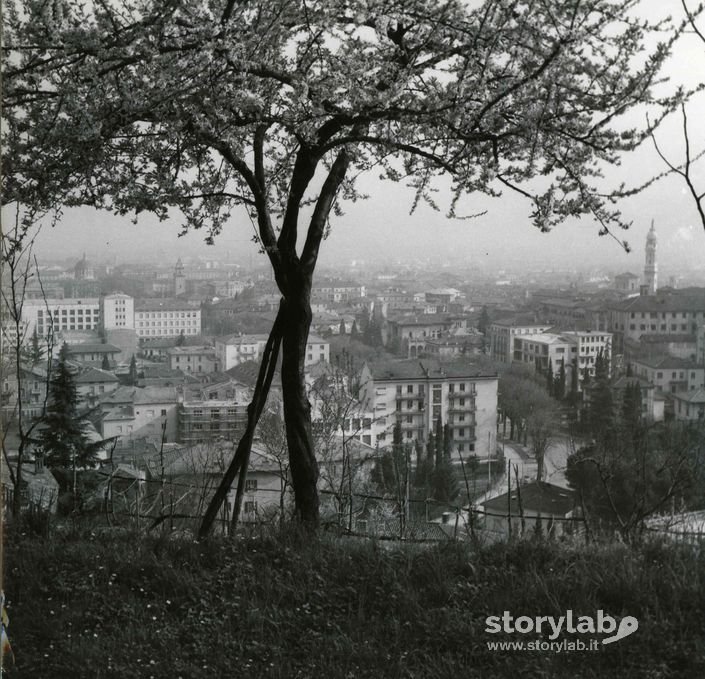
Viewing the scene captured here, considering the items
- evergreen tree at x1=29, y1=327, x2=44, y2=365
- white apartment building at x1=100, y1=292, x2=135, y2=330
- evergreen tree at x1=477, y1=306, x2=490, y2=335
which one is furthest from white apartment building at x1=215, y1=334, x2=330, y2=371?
evergreen tree at x1=29, y1=327, x2=44, y2=365

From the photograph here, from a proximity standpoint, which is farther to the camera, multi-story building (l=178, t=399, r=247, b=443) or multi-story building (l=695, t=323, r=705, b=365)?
multi-story building (l=178, t=399, r=247, b=443)

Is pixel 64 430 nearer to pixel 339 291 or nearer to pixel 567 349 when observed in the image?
pixel 339 291

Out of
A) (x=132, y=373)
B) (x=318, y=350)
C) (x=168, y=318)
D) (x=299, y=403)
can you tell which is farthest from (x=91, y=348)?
(x=299, y=403)

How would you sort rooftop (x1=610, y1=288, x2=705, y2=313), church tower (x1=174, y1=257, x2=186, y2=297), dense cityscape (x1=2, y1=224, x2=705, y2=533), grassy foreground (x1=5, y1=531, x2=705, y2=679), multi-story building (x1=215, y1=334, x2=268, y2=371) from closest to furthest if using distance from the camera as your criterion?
grassy foreground (x1=5, y1=531, x2=705, y2=679) < rooftop (x1=610, y1=288, x2=705, y2=313) < dense cityscape (x1=2, y1=224, x2=705, y2=533) < church tower (x1=174, y1=257, x2=186, y2=297) < multi-story building (x1=215, y1=334, x2=268, y2=371)

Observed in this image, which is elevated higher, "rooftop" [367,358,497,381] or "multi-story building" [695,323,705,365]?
"multi-story building" [695,323,705,365]

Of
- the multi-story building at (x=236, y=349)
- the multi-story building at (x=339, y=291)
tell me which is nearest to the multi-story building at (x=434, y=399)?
the multi-story building at (x=339, y=291)

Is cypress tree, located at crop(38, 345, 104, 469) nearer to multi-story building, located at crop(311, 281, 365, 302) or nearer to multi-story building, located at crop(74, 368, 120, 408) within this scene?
multi-story building, located at crop(74, 368, 120, 408)
